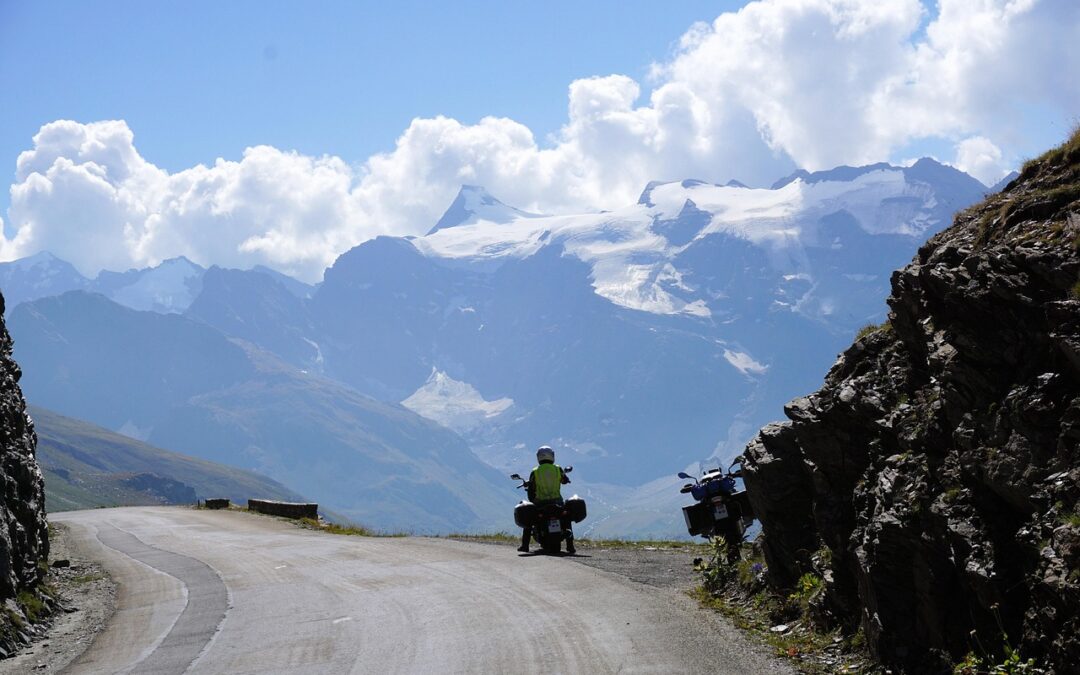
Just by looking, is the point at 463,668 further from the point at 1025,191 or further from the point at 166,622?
the point at 1025,191

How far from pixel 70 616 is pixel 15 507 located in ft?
11.2

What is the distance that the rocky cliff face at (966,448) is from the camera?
854cm

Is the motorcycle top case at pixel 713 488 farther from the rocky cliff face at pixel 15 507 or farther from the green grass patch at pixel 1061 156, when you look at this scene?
the rocky cliff face at pixel 15 507

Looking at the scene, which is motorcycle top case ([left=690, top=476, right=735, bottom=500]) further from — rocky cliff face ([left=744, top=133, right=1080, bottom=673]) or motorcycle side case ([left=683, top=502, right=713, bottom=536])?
rocky cliff face ([left=744, top=133, right=1080, bottom=673])

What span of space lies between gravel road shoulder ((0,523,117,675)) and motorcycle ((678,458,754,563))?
420 inches

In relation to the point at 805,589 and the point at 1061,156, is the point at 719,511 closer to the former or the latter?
the point at 805,589

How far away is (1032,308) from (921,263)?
276cm

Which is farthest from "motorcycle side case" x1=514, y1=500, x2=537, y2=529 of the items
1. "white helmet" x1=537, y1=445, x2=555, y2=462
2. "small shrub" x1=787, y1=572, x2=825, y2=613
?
"small shrub" x1=787, y1=572, x2=825, y2=613

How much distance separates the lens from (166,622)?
16.8 meters

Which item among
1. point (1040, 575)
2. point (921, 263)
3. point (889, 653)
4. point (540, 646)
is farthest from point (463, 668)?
point (921, 263)

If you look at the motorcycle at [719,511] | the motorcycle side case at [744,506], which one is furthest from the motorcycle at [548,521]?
the motorcycle side case at [744,506]

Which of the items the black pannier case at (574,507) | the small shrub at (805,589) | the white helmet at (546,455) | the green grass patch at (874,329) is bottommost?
the small shrub at (805,589)

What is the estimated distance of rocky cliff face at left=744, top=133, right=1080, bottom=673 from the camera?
8539 mm

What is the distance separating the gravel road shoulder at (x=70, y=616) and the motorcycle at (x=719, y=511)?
420 inches
